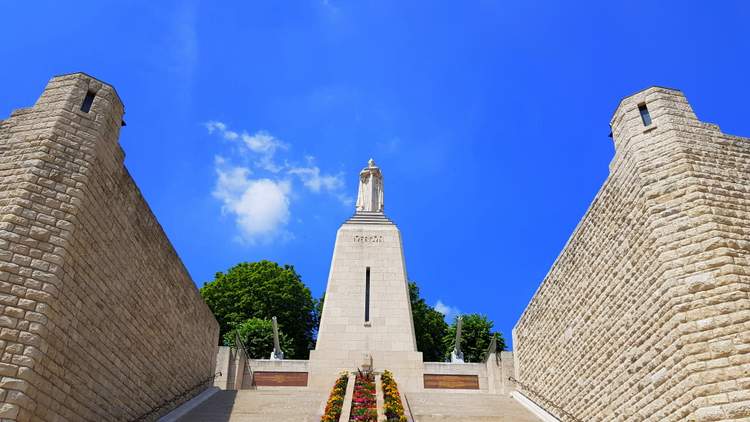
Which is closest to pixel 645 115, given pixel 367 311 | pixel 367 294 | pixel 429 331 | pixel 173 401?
pixel 173 401

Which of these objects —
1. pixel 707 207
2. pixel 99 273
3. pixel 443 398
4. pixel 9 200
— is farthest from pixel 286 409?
pixel 707 207

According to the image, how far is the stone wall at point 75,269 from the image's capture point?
725 centimetres

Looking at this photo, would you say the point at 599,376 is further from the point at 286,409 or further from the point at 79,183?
the point at 79,183

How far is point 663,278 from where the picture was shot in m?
8.11

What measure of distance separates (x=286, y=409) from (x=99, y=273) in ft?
16.1

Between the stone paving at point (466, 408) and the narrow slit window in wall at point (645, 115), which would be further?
the stone paving at point (466, 408)

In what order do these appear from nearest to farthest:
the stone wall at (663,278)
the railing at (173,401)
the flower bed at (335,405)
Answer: the stone wall at (663,278)
the flower bed at (335,405)
the railing at (173,401)

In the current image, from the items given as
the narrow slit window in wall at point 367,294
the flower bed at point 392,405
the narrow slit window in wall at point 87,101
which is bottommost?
the flower bed at point 392,405

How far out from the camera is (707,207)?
834cm

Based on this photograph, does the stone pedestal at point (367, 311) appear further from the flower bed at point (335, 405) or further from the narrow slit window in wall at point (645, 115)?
the narrow slit window in wall at point (645, 115)

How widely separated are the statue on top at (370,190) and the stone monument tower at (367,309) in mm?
712

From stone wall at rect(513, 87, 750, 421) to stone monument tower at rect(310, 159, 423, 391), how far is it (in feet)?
26.9

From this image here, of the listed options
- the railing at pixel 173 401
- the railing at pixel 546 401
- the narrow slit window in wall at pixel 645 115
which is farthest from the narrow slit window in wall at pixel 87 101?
the railing at pixel 546 401

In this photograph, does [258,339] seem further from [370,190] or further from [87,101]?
[87,101]
